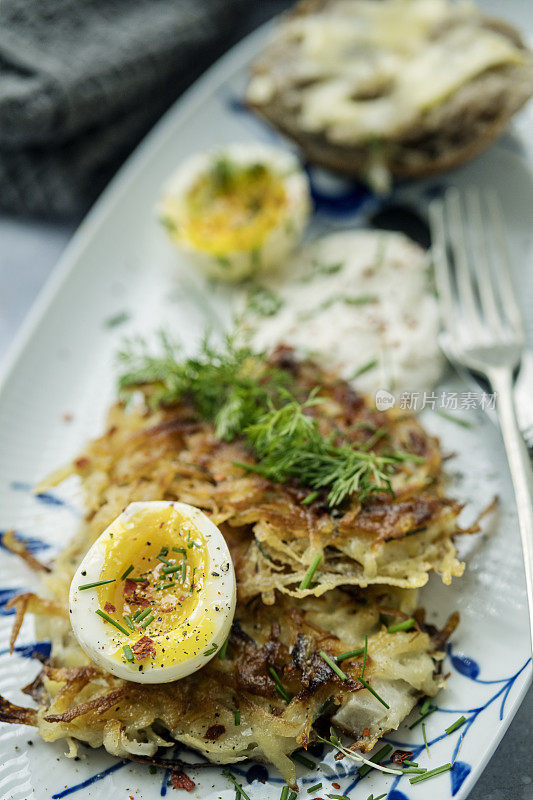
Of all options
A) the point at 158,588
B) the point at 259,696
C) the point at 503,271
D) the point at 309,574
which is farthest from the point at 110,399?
the point at 503,271

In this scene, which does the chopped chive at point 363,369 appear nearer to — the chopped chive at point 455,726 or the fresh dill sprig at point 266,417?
the fresh dill sprig at point 266,417

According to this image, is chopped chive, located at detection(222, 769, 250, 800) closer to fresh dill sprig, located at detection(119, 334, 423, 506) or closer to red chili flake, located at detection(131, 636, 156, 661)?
red chili flake, located at detection(131, 636, 156, 661)

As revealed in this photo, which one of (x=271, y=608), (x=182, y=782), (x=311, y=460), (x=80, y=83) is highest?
(x=80, y=83)

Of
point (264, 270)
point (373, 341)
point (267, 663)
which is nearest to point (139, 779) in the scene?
point (267, 663)

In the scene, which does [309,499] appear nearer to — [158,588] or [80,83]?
[158,588]

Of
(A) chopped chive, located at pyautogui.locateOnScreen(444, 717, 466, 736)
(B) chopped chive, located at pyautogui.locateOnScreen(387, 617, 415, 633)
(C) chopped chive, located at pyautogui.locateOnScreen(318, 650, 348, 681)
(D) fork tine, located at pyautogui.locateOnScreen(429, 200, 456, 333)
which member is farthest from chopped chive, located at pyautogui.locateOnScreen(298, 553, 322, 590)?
(D) fork tine, located at pyautogui.locateOnScreen(429, 200, 456, 333)

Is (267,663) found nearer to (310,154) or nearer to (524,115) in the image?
(310,154)
